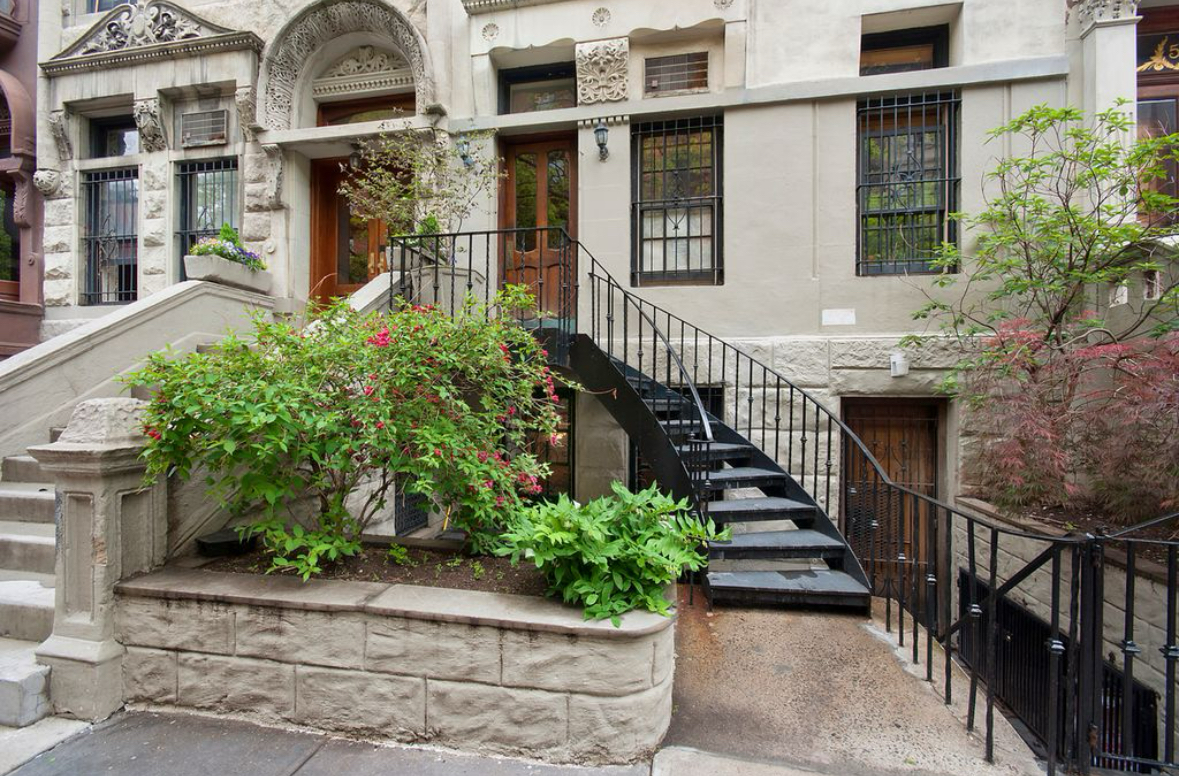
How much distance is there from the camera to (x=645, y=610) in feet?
8.92

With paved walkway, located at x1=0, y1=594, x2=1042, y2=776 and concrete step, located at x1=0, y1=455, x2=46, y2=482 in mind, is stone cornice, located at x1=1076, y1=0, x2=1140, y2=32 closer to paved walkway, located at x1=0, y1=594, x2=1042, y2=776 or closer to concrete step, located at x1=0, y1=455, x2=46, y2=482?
paved walkway, located at x1=0, y1=594, x2=1042, y2=776

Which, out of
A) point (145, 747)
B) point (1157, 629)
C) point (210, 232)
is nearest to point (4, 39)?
point (210, 232)

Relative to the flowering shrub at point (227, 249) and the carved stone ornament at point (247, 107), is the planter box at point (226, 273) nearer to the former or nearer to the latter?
the flowering shrub at point (227, 249)

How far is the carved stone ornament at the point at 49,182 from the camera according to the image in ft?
26.8

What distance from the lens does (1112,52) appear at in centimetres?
565

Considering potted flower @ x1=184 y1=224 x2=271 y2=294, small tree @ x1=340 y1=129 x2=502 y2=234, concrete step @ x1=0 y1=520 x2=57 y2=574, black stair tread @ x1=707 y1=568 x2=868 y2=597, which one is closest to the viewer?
concrete step @ x1=0 y1=520 x2=57 y2=574

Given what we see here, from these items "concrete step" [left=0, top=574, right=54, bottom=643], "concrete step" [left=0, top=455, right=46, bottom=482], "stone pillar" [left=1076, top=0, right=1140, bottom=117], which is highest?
"stone pillar" [left=1076, top=0, right=1140, bottom=117]

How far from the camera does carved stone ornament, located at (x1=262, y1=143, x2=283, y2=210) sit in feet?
25.0

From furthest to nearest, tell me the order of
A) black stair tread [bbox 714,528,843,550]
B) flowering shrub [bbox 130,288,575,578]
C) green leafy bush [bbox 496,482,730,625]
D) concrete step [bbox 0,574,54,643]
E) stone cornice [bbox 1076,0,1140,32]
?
1. stone cornice [bbox 1076,0,1140,32]
2. black stair tread [bbox 714,528,843,550]
3. concrete step [bbox 0,574,54,643]
4. flowering shrub [bbox 130,288,575,578]
5. green leafy bush [bbox 496,482,730,625]

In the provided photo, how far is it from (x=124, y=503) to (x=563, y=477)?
15.6 feet

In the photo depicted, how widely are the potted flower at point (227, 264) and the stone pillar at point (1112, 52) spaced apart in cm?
941

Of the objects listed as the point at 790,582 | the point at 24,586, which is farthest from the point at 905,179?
the point at 24,586

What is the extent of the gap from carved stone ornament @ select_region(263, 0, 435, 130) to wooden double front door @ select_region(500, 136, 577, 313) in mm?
1373

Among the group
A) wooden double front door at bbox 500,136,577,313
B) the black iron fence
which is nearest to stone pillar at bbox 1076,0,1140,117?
the black iron fence
